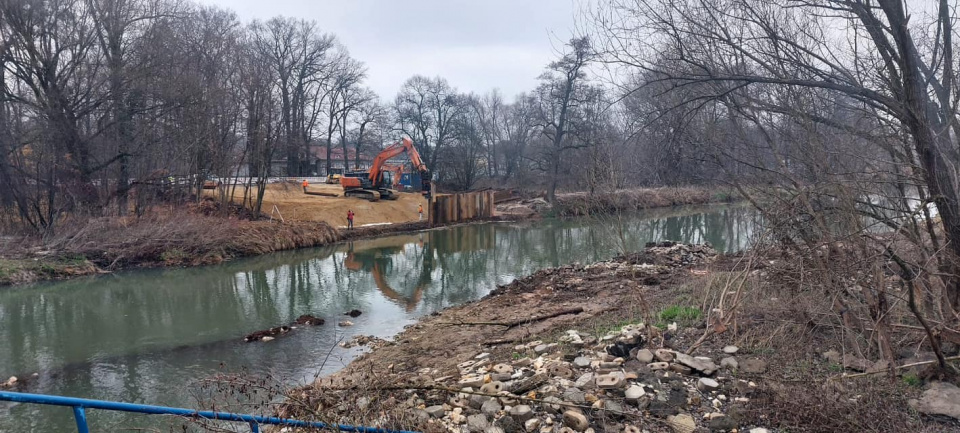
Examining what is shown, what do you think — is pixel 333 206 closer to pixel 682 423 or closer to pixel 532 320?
pixel 532 320

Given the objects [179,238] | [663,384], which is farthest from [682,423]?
[179,238]

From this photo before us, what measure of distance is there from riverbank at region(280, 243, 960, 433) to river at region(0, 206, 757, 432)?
4.36 ft

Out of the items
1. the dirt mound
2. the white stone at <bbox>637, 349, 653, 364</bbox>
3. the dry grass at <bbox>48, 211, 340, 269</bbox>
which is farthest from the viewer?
the dry grass at <bbox>48, 211, 340, 269</bbox>

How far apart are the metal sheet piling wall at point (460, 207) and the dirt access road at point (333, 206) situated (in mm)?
1374

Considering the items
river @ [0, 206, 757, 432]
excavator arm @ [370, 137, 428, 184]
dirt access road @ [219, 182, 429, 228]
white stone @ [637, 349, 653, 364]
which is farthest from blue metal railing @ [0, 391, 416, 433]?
excavator arm @ [370, 137, 428, 184]

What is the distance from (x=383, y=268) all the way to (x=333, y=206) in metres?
11.8

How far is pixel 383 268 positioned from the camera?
21031mm

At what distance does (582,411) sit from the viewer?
5.04 metres

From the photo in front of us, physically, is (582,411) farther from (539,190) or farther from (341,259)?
(539,190)

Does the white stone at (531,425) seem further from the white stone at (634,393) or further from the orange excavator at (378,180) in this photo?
the orange excavator at (378,180)

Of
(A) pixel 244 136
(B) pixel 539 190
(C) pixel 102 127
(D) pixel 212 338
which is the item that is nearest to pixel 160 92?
(C) pixel 102 127

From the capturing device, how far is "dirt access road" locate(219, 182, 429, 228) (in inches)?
1192

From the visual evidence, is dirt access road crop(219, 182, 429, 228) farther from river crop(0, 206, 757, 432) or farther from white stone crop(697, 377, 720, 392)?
white stone crop(697, 377, 720, 392)

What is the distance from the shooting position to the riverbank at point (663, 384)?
459cm
